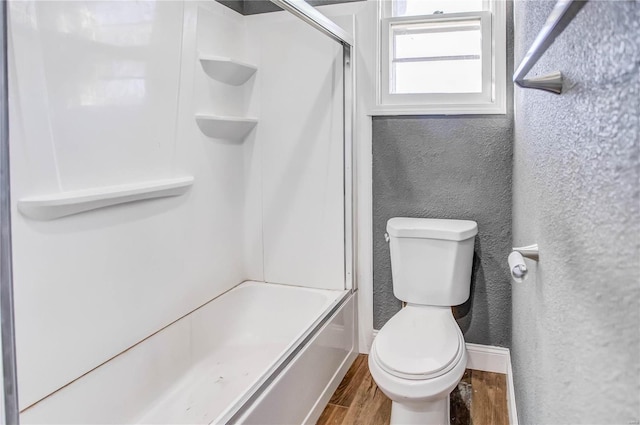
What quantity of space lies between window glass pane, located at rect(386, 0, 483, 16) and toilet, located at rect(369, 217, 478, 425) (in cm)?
105

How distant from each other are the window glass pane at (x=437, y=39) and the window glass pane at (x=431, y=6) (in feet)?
0.23

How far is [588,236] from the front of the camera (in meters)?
0.67

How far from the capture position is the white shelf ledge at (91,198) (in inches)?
58.3

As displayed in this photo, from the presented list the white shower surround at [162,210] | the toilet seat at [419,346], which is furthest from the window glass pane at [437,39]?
the toilet seat at [419,346]

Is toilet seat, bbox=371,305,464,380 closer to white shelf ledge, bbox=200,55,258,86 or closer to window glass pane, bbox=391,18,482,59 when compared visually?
window glass pane, bbox=391,18,482,59

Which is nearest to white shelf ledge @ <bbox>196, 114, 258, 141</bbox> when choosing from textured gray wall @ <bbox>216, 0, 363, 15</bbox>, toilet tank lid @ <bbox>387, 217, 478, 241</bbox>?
textured gray wall @ <bbox>216, 0, 363, 15</bbox>

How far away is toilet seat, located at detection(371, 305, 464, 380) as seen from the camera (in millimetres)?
1713

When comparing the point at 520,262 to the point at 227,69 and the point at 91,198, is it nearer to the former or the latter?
the point at 91,198

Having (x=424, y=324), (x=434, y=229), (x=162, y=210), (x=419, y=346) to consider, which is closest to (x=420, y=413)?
(x=419, y=346)

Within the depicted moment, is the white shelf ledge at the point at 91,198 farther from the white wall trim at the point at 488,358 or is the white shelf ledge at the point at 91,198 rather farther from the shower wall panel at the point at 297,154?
the white wall trim at the point at 488,358

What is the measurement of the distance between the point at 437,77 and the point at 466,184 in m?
0.56

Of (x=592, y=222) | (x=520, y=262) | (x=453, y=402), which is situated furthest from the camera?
(x=453, y=402)

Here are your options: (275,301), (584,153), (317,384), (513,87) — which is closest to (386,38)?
(513,87)

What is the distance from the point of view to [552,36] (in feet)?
2.64
